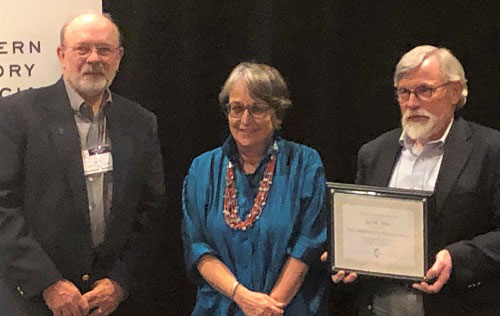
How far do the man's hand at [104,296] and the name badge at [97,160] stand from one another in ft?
1.22

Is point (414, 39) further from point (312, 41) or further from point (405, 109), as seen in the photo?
point (405, 109)

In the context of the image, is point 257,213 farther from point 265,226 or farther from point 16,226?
point 16,226

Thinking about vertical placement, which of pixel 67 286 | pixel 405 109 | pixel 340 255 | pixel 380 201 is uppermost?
pixel 405 109

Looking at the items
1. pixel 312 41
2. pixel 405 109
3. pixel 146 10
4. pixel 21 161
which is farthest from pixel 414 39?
pixel 21 161

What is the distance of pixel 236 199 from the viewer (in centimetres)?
259

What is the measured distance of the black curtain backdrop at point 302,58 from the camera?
322 centimetres

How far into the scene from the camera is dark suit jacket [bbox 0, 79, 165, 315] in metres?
2.46

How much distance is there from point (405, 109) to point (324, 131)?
0.88 metres

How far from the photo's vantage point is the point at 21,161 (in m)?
2.48

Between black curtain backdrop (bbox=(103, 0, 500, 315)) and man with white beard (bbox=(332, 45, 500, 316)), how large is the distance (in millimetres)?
794

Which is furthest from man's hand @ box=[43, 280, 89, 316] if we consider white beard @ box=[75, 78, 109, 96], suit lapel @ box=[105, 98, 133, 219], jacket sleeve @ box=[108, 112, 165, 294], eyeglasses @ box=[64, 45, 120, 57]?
eyeglasses @ box=[64, 45, 120, 57]

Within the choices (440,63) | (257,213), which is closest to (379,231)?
(257,213)

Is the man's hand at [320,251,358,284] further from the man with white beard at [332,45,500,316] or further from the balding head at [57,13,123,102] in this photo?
the balding head at [57,13,123,102]

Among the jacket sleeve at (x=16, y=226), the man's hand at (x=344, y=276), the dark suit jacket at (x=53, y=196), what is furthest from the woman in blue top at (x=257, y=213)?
the jacket sleeve at (x=16, y=226)
